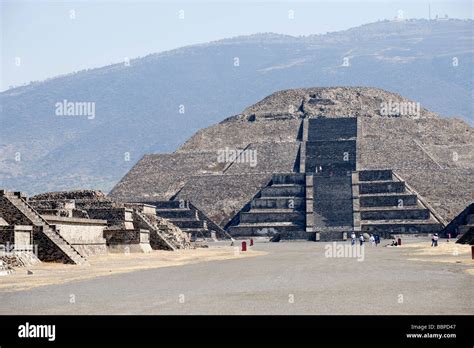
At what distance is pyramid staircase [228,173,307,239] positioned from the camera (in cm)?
9521

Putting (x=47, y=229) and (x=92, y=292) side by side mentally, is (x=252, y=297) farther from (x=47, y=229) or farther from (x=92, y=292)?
(x=47, y=229)

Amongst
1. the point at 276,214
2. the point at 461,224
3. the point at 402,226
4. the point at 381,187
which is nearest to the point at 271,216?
the point at 276,214

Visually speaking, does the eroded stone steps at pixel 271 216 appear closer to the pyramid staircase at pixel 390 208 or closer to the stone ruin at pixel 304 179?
the stone ruin at pixel 304 179

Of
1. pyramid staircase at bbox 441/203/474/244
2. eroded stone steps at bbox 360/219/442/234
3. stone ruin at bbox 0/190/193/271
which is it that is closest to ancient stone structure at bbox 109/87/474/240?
eroded stone steps at bbox 360/219/442/234

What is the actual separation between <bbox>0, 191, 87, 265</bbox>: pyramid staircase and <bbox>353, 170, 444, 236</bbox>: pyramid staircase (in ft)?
160

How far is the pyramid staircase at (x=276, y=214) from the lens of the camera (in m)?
95.2

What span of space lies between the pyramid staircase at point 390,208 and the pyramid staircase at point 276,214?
18.1 feet

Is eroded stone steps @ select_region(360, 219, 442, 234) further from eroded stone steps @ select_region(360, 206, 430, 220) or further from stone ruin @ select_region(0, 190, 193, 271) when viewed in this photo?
stone ruin @ select_region(0, 190, 193, 271)

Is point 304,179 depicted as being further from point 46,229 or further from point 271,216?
point 46,229

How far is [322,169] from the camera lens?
110 metres

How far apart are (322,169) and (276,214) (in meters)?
15.2

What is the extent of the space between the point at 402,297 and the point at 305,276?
35.6 feet

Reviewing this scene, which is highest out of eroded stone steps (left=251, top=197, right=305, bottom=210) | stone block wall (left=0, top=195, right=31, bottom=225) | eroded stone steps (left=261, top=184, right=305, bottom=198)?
stone block wall (left=0, top=195, right=31, bottom=225)

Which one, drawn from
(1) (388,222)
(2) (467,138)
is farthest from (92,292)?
(2) (467,138)
